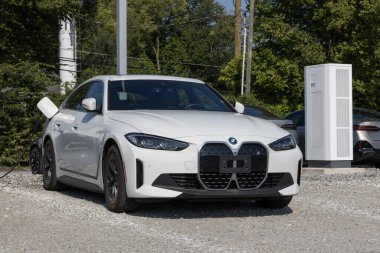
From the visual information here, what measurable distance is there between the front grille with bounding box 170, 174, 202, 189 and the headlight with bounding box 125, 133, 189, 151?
0.28 meters

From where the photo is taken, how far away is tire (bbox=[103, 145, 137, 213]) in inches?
315

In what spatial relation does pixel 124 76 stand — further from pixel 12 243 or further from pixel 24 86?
pixel 24 86

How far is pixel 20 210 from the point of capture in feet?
27.8

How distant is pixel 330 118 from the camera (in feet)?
49.8

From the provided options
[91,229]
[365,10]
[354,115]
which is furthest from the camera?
[365,10]

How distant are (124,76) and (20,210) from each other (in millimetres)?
2160

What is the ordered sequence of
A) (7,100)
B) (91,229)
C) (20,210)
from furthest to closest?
(7,100)
(20,210)
(91,229)

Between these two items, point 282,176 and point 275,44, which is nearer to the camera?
point 282,176

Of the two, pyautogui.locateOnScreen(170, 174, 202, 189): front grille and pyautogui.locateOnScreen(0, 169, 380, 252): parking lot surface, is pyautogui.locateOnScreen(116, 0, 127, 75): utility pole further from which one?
pyautogui.locateOnScreen(170, 174, 202, 189): front grille

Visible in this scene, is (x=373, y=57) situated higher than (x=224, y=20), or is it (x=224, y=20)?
(x=224, y=20)

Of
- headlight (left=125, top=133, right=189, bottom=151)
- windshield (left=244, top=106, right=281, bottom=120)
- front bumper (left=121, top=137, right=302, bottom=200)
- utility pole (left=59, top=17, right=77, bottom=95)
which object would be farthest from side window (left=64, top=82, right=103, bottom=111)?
utility pole (left=59, top=17, right=77, bottom=95)

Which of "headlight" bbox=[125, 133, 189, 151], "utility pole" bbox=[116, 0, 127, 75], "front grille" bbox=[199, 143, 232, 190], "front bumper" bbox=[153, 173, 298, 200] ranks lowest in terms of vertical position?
"front bumper" bbox=[153, 173, 298, 200]

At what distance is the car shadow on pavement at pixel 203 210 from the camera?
8.27 meters

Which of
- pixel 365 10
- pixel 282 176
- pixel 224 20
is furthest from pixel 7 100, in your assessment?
pixel 224 20
